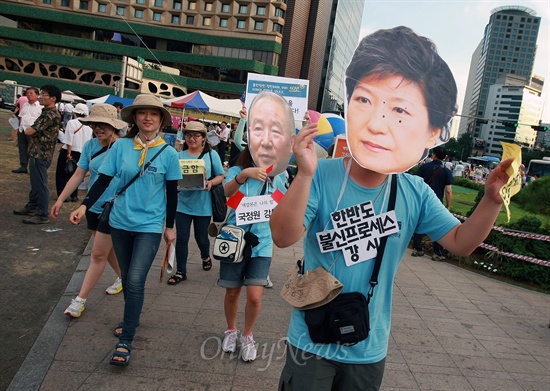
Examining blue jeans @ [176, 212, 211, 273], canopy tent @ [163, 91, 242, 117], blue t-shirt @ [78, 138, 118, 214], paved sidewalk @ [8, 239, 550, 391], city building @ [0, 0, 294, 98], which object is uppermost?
city building @ [0, 0, 294, 98]

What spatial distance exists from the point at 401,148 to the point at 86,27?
219 ft

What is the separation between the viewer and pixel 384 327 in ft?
6.23

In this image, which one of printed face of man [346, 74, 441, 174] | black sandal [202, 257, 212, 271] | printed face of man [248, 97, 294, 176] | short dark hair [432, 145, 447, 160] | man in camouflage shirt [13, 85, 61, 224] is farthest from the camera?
short dark hair [432, 145, 447, 160]

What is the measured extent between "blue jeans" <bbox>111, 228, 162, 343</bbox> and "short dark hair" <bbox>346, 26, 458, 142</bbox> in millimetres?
2214

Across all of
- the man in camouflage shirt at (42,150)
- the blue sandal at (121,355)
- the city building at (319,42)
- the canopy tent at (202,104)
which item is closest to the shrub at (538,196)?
the blue sandal at (121,355)

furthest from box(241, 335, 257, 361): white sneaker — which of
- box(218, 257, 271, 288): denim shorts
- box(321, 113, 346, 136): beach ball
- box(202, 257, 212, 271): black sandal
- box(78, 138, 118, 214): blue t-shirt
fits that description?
box(321, 113, 346, 136): beach ball

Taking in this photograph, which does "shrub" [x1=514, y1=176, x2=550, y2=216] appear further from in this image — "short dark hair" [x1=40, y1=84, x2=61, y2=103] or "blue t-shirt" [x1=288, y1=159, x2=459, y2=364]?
"short dark hair" [x1=40, y1=84, x2=61, y2=103]

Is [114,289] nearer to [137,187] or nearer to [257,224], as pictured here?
[137,187]

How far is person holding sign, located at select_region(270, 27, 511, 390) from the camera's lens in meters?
1.59

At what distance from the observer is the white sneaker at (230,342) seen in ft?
11.1

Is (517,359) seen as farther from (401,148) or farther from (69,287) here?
(69,287)

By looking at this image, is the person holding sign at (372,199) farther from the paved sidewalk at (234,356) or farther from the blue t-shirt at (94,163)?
the blue t-shirt at (94,163)

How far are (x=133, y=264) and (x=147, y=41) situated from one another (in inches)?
2477

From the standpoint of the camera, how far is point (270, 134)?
2.74m
